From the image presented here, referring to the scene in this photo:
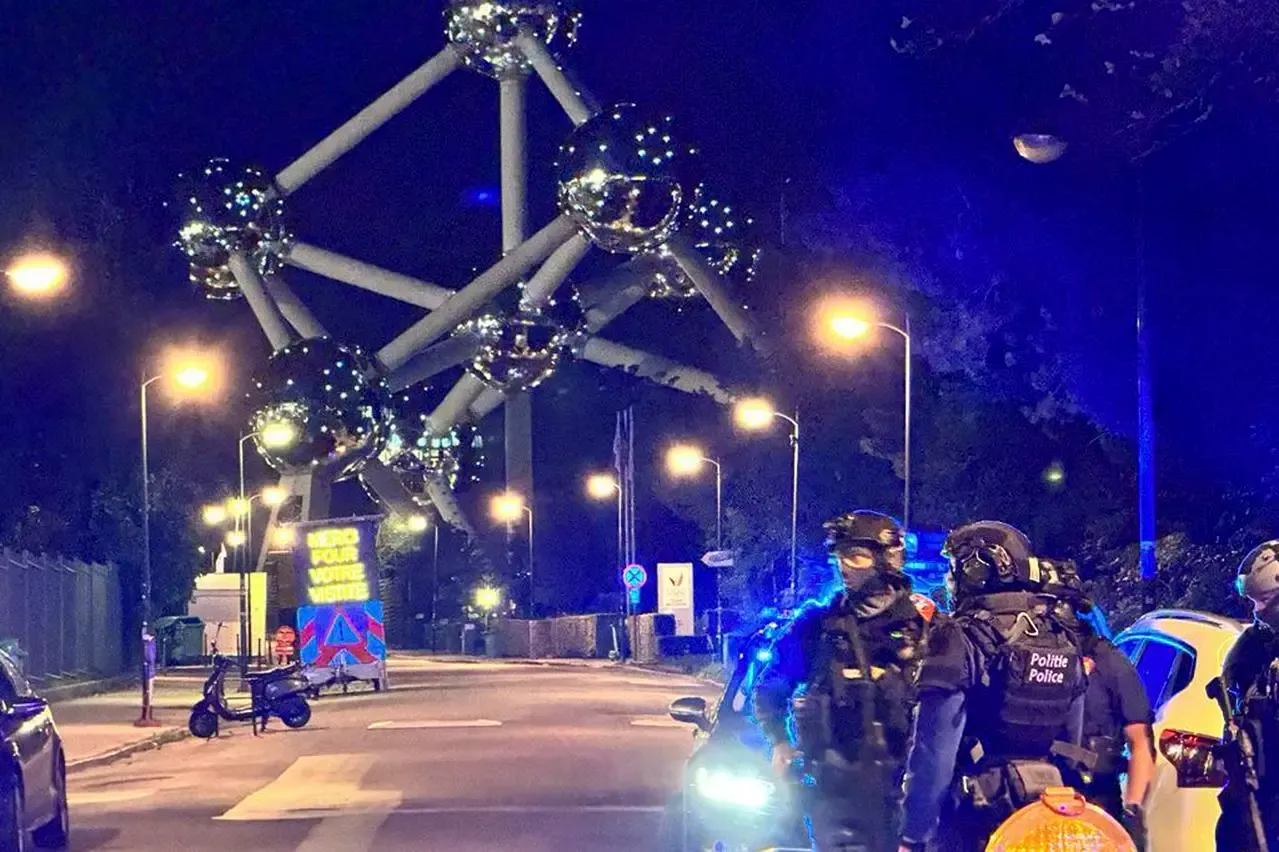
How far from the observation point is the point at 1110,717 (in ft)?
20.9

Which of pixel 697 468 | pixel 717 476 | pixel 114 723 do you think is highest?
pixel 697 468

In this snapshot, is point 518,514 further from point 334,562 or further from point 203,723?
point 203,723

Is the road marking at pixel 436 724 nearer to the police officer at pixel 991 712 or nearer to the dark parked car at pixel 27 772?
the dark parked car at pixel 27 772

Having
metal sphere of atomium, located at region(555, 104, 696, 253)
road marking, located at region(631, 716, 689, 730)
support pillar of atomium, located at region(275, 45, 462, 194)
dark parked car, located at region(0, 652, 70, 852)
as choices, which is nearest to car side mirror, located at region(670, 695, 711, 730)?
dark parked car, located at region(0, 652, 70, 852)

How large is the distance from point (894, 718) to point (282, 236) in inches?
1274

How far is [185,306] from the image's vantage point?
164 ft

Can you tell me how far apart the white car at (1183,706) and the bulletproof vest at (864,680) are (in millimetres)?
966

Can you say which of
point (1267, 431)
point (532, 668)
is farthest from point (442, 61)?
point (1267, 431)

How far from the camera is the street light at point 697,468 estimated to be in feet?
181

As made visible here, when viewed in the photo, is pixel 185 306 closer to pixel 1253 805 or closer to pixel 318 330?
pixel 318 330

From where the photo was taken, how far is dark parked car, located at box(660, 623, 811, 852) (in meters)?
7.89

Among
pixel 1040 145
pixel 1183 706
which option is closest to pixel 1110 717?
pixel 1183 706

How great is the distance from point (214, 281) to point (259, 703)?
13638 millimetres

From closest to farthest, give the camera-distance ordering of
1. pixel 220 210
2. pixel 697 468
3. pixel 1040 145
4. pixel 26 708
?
pixel 26 708
pixel 1040 145
pixel 220 210
pixel 697 468
